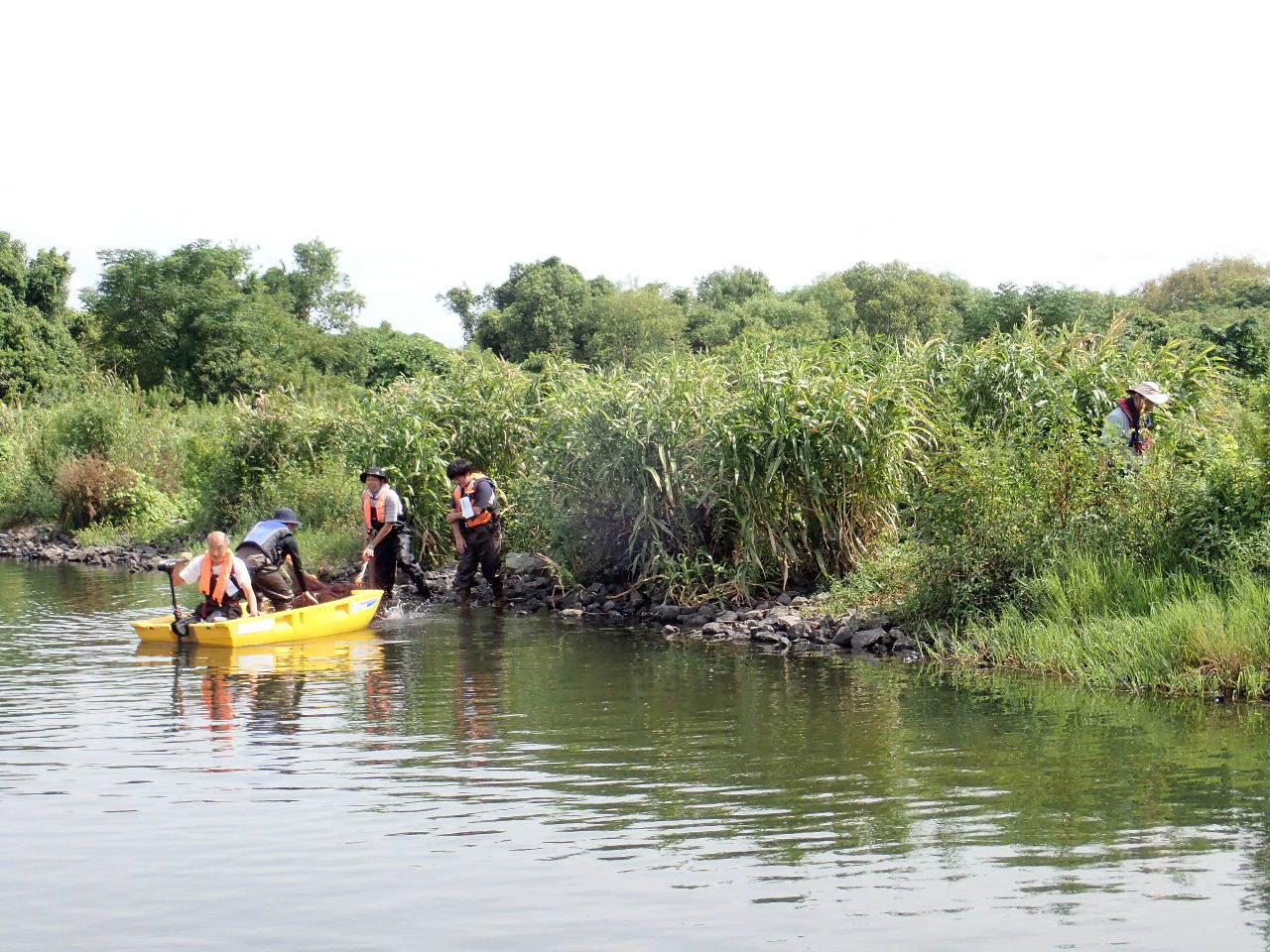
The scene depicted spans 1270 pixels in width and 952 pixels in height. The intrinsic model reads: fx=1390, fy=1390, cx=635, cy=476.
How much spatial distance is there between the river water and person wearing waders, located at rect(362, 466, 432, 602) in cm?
521

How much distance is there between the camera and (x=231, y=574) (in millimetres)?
15305

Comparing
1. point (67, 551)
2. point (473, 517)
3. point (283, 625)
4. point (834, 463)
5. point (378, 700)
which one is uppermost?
point (834, 463)

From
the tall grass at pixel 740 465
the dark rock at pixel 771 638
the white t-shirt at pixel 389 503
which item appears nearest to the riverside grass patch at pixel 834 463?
the tall grass at pixel 740 465

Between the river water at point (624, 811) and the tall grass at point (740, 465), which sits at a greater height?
the tall grass at point (740, 465)

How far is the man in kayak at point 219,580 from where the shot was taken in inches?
589

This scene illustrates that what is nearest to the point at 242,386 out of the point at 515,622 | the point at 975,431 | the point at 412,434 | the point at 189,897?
the point at 412,434

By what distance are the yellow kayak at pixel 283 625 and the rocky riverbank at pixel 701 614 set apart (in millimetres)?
2450

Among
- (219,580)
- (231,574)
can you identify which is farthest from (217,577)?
(231,574)

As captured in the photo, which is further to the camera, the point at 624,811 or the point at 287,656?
the point at 287,656

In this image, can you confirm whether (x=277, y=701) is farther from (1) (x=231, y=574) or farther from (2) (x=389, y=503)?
(2) (x=389, y=503)

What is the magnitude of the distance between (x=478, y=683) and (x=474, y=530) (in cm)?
572

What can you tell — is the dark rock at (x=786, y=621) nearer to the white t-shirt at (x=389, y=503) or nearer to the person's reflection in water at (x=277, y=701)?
the person's reflection in water at (x=277, y=701)

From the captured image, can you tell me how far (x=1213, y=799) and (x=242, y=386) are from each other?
41.7 meters

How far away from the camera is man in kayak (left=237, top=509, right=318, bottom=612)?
16.1 metres
